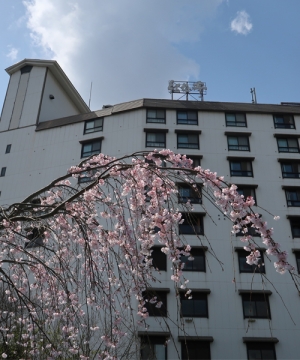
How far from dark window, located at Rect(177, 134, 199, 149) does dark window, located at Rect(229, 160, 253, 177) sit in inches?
95.4

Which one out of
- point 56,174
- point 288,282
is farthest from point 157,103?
point 288,282

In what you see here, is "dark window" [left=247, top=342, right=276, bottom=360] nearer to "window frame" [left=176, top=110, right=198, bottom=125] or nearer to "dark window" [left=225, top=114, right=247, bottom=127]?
"dark window" [left=225, top=114, right=247, bottom=127]

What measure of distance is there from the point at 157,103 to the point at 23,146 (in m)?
9.38

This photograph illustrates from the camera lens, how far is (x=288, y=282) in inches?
704

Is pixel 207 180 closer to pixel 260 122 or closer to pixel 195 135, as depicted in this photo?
pixel 195 135

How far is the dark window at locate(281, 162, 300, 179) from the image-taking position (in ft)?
69.1

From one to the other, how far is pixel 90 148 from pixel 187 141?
19.9 ft

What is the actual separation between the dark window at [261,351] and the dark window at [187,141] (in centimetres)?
1109

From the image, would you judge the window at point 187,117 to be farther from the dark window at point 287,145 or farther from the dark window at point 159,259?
the dark window at point 159,259

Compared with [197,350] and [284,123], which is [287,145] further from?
[197,350]

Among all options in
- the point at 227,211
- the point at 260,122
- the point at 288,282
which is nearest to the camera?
the point at 227,211

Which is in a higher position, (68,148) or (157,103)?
(157,103)

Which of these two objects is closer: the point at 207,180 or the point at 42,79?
the point at 207,180

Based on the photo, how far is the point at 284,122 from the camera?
909 inches
